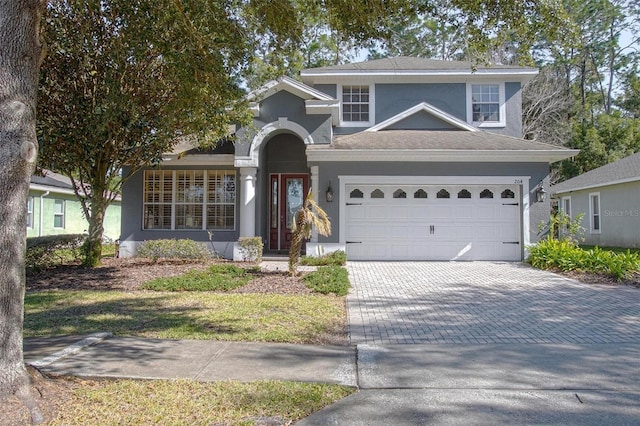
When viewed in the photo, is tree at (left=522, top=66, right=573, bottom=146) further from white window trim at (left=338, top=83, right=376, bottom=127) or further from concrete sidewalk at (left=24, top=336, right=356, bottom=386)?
concrete sidewalk at (left=24, top=336, right=356, bottom=386)

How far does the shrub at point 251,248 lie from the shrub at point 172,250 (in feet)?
3.79

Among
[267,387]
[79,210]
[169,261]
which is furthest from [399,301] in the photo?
[79,210]

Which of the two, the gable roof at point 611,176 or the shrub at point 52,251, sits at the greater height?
the gable roof at point 611,176

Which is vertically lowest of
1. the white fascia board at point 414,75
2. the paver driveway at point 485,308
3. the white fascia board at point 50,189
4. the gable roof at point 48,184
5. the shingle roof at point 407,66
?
the paver driveway at point 485,308

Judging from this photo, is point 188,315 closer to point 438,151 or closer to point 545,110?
point 438,151

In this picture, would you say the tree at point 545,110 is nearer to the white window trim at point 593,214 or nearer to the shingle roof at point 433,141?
the white window trim at point 593,214

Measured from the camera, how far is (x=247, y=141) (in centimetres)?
1397

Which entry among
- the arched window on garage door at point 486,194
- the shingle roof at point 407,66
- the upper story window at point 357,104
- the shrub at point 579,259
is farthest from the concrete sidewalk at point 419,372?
the shingle roof at point 407,66

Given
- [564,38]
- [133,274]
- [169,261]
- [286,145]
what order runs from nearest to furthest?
[564,38]
[133,274]
[169,261]
[286,145]

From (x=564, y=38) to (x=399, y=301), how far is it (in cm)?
513

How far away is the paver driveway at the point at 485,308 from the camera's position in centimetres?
616

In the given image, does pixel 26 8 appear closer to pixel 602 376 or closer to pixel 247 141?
pixel 602 376

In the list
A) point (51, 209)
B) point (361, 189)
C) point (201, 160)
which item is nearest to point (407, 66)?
point (361, 189)

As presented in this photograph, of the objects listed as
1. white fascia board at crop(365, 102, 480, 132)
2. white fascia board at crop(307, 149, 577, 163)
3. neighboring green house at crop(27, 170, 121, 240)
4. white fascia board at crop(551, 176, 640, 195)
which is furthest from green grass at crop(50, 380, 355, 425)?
white fascia board at crop(551, 176, 640, 195)
